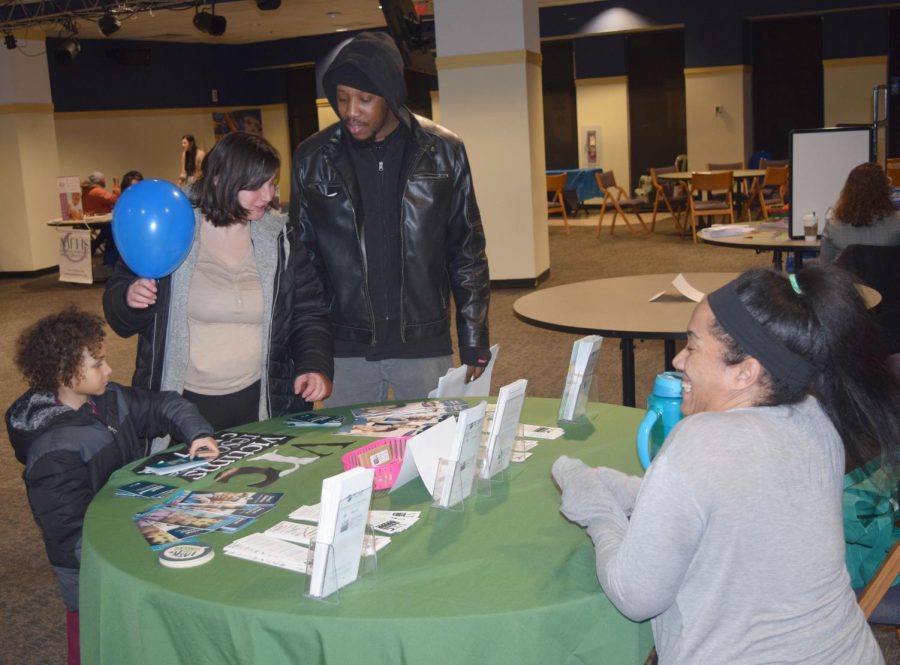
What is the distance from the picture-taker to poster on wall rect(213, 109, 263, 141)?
19172 millimetres

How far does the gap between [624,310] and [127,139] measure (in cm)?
1574

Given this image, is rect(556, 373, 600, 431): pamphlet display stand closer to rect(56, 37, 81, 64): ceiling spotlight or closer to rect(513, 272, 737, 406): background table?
rect(513, 272, 737, 406): background table

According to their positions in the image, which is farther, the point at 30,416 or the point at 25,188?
the point at 25,188

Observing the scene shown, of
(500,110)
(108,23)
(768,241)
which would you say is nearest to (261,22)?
(108,23)

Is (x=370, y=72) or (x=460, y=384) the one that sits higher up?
(x=370, y=72)

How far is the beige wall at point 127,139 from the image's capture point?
16.8 meters

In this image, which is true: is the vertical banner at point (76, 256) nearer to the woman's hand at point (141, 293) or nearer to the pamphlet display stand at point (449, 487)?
the woman's hand at point (141, 293)

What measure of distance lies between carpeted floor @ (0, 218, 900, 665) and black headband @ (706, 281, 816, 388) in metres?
1.81

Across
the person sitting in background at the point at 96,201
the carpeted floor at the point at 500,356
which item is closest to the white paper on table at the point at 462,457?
the carpeted floor at the point at 500,356

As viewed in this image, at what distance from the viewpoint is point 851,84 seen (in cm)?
1576

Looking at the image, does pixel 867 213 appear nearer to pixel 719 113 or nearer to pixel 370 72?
pixel 370 72

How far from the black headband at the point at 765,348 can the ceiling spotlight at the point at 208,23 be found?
12322mm

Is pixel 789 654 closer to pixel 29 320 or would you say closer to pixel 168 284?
pixel 168 284

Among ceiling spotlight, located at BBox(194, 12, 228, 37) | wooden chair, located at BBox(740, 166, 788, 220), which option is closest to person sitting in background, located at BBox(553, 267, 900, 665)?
wooden chair, located at BBox(740, 166, 788, 220)
